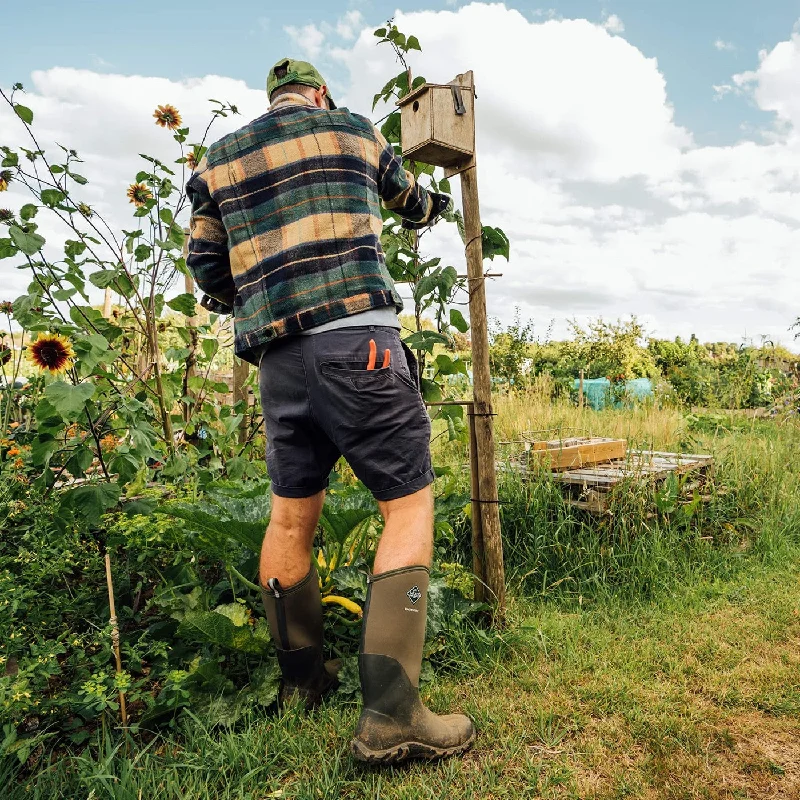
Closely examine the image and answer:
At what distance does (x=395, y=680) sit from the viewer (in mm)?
1700

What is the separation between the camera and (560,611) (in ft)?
9.18

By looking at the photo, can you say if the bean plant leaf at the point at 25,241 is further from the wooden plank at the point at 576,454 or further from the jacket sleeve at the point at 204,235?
the wooden plank at the point at 576,454

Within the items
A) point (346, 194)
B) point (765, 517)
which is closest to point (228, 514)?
point (346, 194)

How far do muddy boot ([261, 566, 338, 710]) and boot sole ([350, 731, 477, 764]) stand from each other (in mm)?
399

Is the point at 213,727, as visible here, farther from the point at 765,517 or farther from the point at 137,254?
the point at 765,517

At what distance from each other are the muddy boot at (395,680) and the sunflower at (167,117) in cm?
248

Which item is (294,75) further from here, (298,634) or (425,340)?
(298,634)

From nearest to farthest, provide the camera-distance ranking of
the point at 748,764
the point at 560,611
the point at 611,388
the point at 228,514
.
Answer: the point at 748,764
the point at 228,514
the point at 560,611
the point at 611,388

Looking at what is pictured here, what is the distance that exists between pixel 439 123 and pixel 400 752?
6.55 ft

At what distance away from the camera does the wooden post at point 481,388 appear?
249 centimetres

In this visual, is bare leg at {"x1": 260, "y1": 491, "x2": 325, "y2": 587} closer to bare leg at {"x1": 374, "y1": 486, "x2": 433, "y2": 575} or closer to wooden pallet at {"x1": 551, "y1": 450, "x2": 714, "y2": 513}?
bare leg at {"x1": 374, "y1": 486, "x2": 433, "y2": 575}

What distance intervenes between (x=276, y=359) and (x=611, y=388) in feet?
24.1

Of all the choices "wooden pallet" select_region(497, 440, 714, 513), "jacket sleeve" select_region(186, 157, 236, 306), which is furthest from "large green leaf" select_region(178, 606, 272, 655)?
"wooden pallet" select_region(497, 440, 714, 513)

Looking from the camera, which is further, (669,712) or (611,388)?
(611,388)
